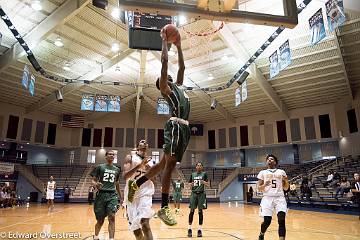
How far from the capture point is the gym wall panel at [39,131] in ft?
94.0

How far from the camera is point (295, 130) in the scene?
28.0 m

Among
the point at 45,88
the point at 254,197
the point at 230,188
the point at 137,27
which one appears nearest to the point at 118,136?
the point at 45,88

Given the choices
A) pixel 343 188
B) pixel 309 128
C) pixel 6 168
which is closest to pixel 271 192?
pixel 343 188

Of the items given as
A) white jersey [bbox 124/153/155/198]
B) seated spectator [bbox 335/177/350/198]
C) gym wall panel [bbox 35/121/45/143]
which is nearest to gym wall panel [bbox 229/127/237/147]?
seated spectator [bbox 335/177/350/198]

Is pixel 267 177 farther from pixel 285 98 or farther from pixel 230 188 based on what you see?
pixel 230 188

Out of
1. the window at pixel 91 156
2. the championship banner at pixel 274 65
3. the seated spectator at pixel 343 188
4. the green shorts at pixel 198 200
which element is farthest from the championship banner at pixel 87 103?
the seated spectator at pixel 343 188

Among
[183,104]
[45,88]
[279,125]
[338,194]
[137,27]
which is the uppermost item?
[45,88]

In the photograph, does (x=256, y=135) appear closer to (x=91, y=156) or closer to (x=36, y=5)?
(x=91, y=156)

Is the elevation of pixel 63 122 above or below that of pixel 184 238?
above

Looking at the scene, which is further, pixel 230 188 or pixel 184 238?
pixel 230 188

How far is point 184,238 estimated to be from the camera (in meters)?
7.40

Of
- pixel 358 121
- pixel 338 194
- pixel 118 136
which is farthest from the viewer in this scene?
pixel 118 136

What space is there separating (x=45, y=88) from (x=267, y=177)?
2212cm

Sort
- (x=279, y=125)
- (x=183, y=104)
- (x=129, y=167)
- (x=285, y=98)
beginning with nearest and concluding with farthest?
1. (x=183, y=104)
2. (x=129, y=167)
3. (x=285, y=98)
4. (x=279, y=125)
